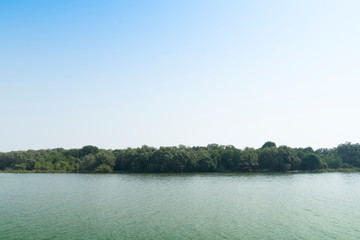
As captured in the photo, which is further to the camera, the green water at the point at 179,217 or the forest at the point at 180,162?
the forest at the point at 180,162

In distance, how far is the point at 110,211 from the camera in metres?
32.4

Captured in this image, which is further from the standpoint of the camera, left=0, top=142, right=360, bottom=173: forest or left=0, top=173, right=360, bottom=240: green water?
left=0, top=142, right=360, bottom=173: forest

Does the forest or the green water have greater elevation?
the forest

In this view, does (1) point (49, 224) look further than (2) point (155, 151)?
No

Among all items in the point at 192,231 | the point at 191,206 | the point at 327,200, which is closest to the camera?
the point at 192,231

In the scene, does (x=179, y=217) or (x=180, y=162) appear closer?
(x=179, y=217)

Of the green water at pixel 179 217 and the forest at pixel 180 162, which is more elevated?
the forest at pixel 180 162

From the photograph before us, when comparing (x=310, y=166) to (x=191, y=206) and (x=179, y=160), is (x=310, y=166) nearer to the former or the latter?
(x=179, y=160)

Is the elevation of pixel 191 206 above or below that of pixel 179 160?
below

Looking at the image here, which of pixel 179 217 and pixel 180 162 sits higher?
pixel 180 162

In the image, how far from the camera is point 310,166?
11744 cm

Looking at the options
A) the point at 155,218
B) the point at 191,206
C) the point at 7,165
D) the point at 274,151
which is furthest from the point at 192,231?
the point at 7,165

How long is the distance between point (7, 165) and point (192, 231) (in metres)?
147

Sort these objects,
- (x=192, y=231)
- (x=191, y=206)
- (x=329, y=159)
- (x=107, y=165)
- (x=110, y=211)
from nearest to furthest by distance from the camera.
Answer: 1. (x=192, y=231)
2. (x=110, y=211)
3. (x=191, y=206)
4. (x=107, y=165)
5. (x=329, y=159)
